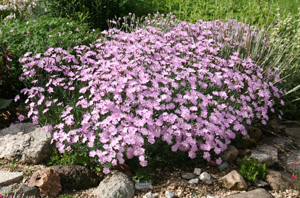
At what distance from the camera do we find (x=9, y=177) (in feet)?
10.6

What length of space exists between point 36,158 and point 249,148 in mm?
2498

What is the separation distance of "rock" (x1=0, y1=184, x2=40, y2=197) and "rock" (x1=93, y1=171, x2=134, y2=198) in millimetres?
535

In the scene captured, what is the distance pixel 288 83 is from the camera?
4.71 m

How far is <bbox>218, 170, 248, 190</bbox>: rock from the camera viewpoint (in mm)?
3367

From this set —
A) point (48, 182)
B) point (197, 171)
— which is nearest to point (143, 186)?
point (197, 171)

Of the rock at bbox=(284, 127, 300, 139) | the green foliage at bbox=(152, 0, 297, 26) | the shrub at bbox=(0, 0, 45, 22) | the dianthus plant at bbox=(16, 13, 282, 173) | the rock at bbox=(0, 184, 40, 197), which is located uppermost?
the green foliage at bbox=(152, 0, 297, 26)

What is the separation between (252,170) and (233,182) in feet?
0.97

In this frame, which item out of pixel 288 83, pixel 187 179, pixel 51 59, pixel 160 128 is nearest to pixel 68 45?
pixel 51 59

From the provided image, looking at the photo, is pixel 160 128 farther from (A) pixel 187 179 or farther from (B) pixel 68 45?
(B) pixel 68 45

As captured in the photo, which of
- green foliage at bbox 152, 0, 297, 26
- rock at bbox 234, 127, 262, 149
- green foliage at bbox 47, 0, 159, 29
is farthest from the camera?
green foliage at bbox 152, 0, 297, 26

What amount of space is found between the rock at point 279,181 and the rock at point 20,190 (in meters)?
2.32

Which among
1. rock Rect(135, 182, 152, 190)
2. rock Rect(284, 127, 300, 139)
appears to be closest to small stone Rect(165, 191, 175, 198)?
rock Rect(135, 182, 152, 190)

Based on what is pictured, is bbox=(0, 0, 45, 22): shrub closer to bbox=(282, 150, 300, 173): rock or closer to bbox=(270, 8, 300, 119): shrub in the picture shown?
bbox=(270, 8, 300, 119): shrub

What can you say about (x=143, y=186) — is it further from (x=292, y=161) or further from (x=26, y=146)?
(x=292, y=161)
